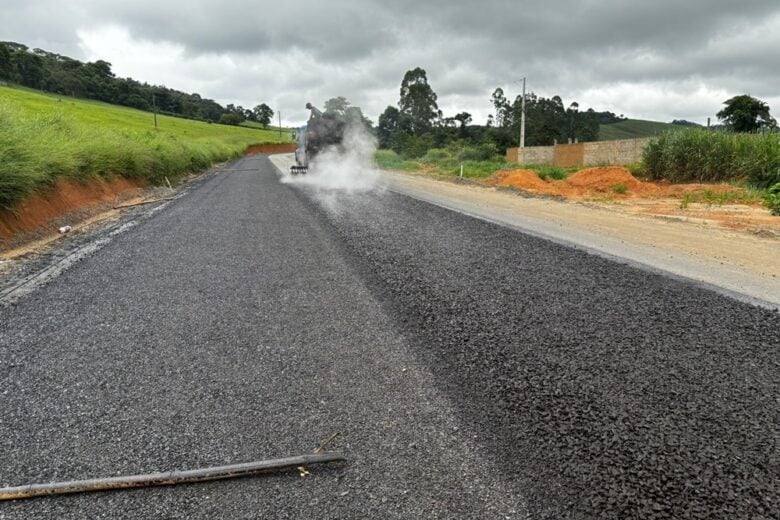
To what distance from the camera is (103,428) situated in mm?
2924

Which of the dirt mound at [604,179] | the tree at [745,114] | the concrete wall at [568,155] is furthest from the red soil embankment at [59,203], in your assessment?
the tree at [745,114]

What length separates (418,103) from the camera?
86625mm

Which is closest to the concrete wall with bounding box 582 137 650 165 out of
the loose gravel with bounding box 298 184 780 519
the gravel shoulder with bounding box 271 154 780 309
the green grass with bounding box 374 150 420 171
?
the gravel shoulder with bounding box 271 154 780 309

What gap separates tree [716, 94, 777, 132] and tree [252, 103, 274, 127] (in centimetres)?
12874

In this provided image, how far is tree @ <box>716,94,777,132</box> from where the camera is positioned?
3338 cm

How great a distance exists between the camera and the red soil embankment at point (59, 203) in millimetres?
9276

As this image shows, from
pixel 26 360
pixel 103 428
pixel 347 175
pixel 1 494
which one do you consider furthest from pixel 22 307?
pixel 347 175

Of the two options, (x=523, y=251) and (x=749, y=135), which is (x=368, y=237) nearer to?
(x=523, y=251)

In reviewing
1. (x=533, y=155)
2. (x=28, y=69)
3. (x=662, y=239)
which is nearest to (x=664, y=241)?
(x=662, y=239)

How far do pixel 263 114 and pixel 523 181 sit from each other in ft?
460

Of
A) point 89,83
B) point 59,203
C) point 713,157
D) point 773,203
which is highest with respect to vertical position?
point 89,83

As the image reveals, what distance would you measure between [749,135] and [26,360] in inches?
847

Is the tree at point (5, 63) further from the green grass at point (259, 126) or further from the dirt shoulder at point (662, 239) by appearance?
the dirt shoulder at point (662, 239)

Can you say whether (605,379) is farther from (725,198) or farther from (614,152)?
(614,152)
